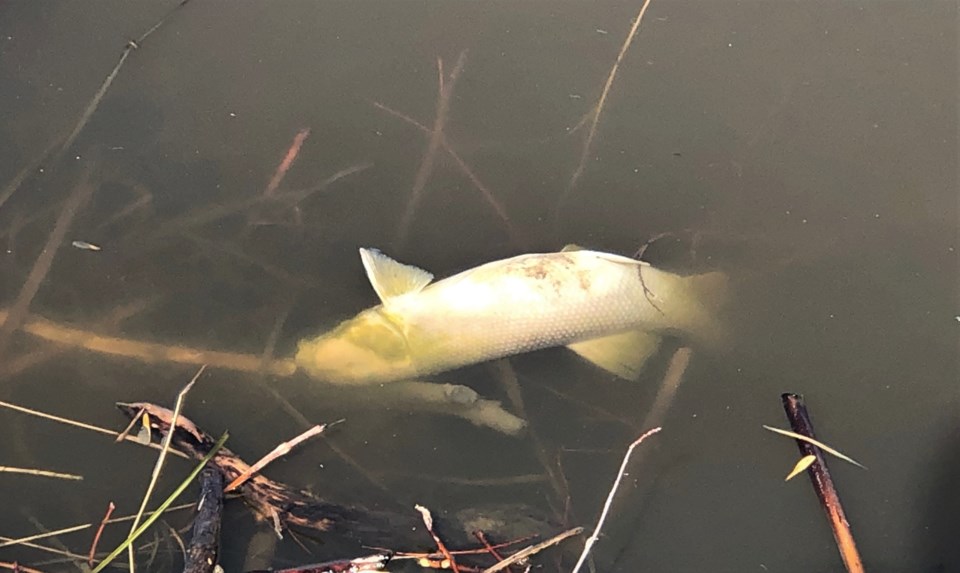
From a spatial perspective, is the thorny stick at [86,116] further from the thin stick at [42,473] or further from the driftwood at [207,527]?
the driftwood at [207,527]

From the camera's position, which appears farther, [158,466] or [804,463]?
[804,463]

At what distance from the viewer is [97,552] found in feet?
8.82

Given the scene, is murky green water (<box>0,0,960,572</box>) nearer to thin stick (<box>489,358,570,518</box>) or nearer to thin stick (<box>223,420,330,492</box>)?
thin stick (<box>489,358,570,518</box>)

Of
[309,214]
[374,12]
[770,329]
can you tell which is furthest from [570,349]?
[374,12]

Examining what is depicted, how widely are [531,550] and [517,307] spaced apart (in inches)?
30.7

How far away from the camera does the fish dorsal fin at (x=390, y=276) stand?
108 inches

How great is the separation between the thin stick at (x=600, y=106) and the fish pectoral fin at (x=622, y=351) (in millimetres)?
627

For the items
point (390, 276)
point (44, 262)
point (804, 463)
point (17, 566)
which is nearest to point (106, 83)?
point (44, 262)

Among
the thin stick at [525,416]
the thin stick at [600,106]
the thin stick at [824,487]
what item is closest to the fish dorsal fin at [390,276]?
the thin stick at [525,416]

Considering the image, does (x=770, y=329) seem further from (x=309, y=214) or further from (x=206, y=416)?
(x=206, y=416)

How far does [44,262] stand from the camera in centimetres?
301

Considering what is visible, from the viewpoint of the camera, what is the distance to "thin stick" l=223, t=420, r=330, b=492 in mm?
2621

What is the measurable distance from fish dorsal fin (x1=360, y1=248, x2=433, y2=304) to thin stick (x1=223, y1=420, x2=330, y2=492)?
48 centimetres

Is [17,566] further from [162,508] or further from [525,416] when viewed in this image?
[525,416]
